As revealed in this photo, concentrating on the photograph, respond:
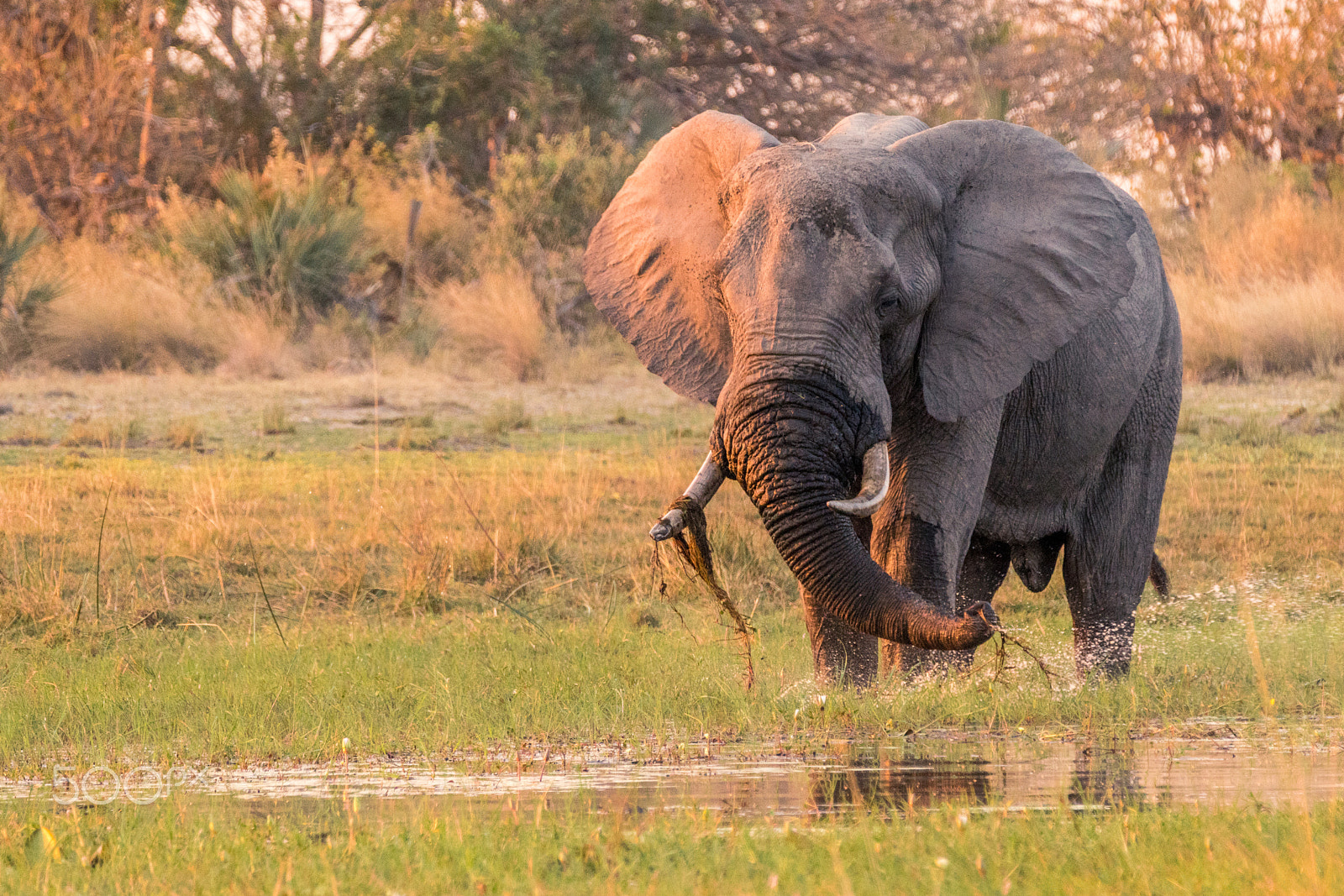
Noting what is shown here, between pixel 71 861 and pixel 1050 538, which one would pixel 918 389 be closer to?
pixel 1050 538

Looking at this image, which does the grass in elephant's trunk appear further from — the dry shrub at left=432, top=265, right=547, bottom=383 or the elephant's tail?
the dry shrub at left=432, top=265, right=547, bottom=383

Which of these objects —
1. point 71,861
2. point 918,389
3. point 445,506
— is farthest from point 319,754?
point 445,506

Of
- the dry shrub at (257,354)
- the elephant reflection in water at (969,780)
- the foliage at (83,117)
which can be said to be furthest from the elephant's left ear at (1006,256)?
the foliage at (83,117)

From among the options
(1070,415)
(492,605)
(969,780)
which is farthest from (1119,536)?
(492,605)

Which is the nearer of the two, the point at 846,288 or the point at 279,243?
the point at 846,288

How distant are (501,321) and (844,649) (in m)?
12.1

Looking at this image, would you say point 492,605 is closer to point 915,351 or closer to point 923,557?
point 923,557

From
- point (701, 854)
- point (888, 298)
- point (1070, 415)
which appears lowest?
point (701, 854)

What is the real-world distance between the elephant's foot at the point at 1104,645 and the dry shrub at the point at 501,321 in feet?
34.4

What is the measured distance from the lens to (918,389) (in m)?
5.89

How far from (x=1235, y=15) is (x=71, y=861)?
72.6ft

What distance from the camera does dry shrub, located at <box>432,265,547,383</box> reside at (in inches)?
689

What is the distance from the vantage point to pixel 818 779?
487 centimetres

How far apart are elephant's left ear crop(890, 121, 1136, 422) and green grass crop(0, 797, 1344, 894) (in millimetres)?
1971
